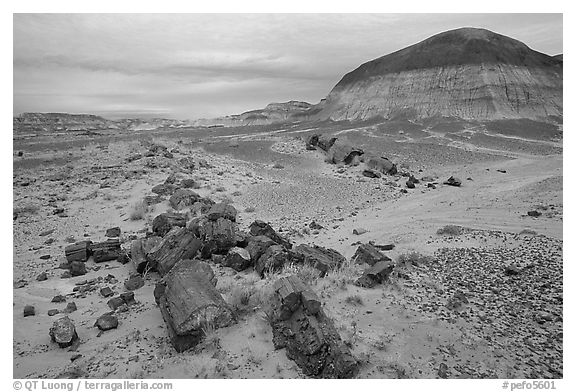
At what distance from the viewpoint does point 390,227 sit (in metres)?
11.7

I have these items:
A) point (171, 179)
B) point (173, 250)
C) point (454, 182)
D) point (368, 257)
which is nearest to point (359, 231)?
point (368, 257)

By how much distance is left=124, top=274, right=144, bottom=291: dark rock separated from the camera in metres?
7.01

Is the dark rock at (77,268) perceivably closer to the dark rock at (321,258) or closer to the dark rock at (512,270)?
the dark rock at (321,258)

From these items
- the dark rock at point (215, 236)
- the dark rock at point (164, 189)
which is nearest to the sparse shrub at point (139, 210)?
the dark rock at point (164, 189)

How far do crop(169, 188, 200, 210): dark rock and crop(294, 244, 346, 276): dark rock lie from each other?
6131 mm

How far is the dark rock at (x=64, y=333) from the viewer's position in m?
5.11

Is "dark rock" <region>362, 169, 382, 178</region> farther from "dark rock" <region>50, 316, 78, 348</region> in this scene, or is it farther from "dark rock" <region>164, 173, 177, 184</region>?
"dark rock" <region>50, 316, 78, 348</region>

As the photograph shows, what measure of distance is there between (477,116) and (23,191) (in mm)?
48034

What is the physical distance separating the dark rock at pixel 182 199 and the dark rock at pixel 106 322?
705 cm

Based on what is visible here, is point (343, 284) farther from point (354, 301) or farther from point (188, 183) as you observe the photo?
point (188, 183)

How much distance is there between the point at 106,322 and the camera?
5586 mm

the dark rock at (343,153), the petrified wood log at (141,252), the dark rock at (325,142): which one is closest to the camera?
the petrified wood log at (141,252)

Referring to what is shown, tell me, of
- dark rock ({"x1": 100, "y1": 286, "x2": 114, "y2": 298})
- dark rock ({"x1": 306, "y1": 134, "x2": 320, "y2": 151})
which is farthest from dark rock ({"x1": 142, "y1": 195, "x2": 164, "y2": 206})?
dark rock ({"x1": 306, "y1": 134, "x2": 320, "y2": 151})

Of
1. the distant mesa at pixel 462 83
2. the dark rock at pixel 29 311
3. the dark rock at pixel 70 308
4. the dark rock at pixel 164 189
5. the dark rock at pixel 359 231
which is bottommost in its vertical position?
the dark rock at pixel 359 231
